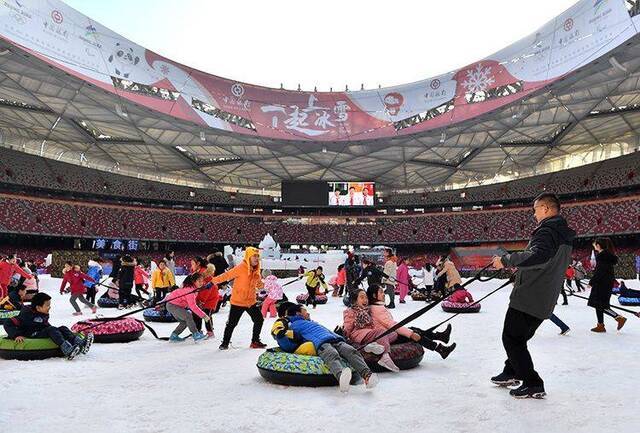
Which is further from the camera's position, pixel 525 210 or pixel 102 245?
pixel 525 210

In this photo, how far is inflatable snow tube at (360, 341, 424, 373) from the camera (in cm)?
600

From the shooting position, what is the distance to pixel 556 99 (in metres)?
32.6

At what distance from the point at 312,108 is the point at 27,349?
35.2 meters

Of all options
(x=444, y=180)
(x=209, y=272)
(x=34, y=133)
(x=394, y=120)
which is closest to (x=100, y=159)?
(x=34, y=133)

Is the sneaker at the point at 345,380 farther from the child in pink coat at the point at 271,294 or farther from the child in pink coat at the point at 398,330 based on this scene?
the child in pink coat at the point at 271,294

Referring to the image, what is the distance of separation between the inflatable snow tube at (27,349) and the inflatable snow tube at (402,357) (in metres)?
4.46

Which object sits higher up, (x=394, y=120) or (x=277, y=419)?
(x=394, y=120)

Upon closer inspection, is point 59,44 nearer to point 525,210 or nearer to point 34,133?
point 34,133

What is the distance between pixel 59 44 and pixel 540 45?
92.7 feet

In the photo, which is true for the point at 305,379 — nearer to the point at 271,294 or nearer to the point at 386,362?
the point at 386,362

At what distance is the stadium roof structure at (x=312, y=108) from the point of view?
26828 millimetres

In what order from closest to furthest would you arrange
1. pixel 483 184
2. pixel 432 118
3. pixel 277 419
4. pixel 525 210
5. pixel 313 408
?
pixel 277 419, pixel 313 408, pixel 432 118, pixel 525 210, pixel 483 184

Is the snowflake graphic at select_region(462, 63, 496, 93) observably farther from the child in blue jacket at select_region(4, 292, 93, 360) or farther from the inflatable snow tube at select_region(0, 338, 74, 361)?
the inflatable snow tube at select_region(0, 338, 74, 361)

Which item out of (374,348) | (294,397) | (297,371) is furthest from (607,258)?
(294,397)
